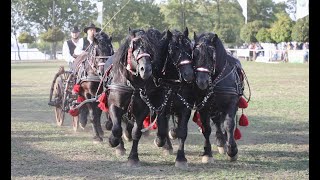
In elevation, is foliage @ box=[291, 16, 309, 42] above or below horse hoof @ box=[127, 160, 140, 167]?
above

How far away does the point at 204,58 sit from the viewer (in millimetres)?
6754

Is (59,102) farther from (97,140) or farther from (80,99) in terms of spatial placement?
(97,140)

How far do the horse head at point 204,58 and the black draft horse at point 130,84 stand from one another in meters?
0.57

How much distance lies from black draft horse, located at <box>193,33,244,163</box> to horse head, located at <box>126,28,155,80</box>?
27.6 inches

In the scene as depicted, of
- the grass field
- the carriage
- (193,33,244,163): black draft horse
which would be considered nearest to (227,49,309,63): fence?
the grass field

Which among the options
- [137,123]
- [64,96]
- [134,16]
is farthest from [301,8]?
[137,123]

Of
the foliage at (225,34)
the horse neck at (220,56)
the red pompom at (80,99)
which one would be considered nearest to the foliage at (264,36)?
the foliage at (225,34)

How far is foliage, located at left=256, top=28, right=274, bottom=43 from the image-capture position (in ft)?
154

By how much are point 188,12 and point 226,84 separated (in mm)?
51351

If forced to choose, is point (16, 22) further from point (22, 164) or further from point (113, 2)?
point (22, 164)

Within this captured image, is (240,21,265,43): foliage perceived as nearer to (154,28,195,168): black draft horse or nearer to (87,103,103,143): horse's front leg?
(87,103,103,143): horse's front leg

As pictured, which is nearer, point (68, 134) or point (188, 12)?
point (68, 134)

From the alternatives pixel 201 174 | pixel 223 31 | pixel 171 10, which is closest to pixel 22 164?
pixel 201 174

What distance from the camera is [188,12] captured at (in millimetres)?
57938
